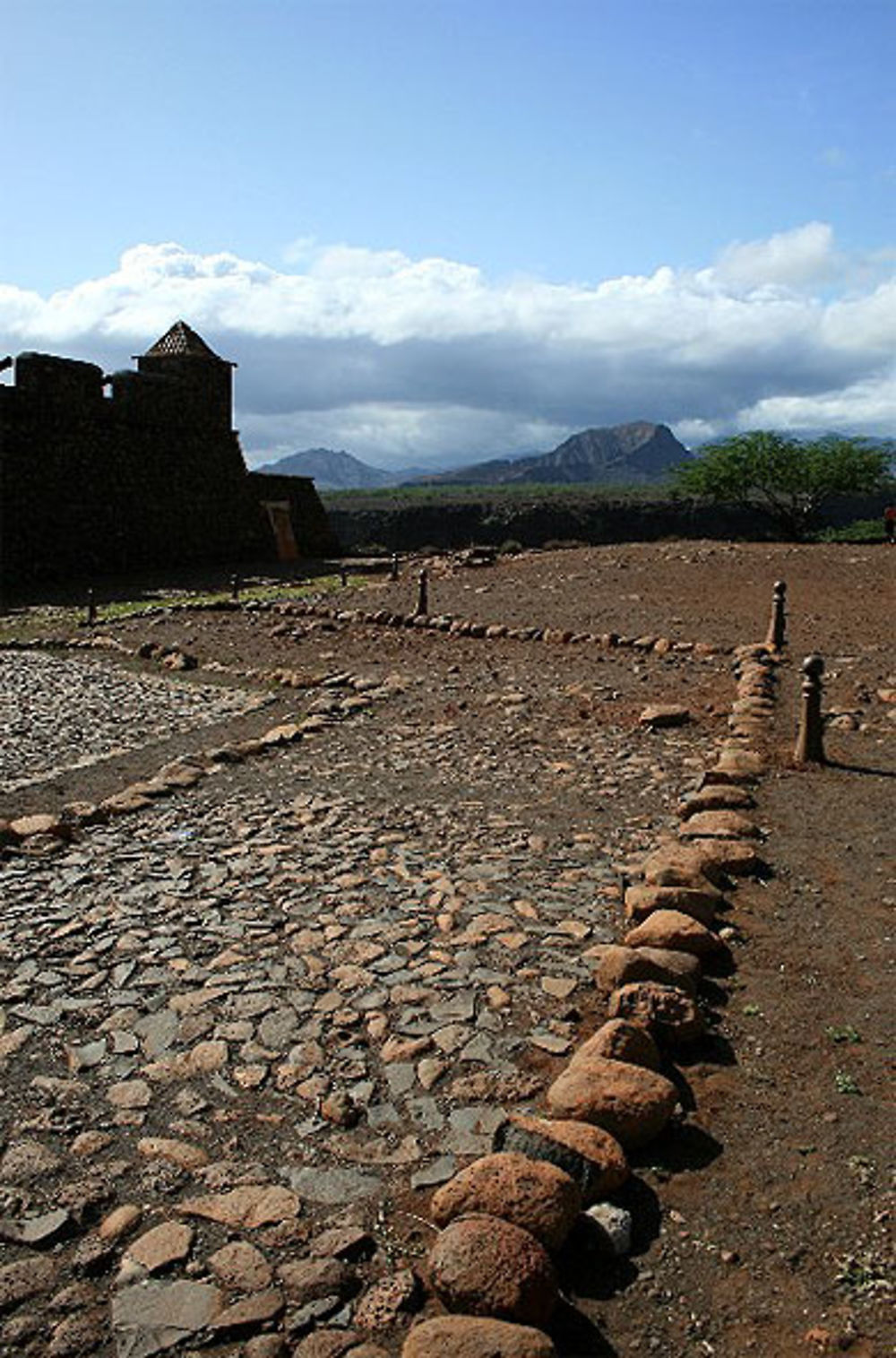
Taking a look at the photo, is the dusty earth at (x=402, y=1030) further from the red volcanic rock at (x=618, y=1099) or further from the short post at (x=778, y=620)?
the short post at (x=778, y=620)

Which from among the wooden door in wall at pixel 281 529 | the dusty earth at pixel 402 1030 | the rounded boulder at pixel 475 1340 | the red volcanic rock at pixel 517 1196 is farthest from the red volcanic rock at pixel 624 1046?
the wooden door in wall at pixel 281 529

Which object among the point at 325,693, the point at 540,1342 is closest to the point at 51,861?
→ the point at 540,1342

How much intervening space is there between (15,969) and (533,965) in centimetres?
260

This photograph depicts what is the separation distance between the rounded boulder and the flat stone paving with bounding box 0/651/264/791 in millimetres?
7204

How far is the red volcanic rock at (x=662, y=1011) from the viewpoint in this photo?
4.30 m

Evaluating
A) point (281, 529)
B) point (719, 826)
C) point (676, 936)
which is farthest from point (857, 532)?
point (676, 936)

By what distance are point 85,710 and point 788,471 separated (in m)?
34.8

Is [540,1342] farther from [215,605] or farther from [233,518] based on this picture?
[233,518]

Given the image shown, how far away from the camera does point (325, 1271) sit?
3.09m

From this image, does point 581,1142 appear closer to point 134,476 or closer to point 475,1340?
point 475,1340

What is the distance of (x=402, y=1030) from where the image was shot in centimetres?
453

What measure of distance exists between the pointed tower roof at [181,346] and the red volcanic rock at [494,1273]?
108 feet

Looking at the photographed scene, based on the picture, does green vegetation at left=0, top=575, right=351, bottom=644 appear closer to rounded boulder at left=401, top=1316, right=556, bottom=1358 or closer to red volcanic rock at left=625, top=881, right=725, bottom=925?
red volcanic rock at left=625, top=881, right=725, bottom=925

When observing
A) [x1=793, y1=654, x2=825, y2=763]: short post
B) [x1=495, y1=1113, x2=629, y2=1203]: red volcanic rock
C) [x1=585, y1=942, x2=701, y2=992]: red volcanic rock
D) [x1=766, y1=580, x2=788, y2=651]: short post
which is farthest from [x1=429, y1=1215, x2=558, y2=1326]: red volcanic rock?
[x1=766, y1=580, x2=788, y2=651]: short post
